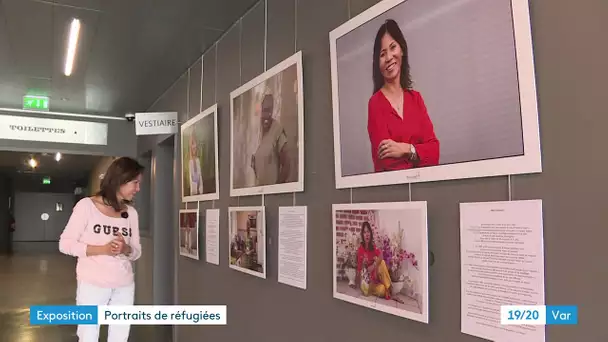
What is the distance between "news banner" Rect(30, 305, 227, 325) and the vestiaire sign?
95.3 inches

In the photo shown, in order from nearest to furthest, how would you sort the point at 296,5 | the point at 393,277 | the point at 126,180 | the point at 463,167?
the point at 463,167 → the point at 393,277 → the point at 296,5 → the point at 126,180

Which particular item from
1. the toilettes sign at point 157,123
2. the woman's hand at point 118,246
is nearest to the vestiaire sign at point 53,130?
the toilettes sign at point 157,123

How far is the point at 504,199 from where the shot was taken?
1.52 meters

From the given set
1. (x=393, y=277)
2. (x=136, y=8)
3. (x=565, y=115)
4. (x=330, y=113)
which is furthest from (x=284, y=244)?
(x=136, y=8)

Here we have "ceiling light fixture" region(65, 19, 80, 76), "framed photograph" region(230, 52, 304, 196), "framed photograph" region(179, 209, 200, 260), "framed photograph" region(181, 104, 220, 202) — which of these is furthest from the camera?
"framed photograph" region(179, 209, 200, 260)

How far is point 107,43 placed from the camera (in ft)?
14.0

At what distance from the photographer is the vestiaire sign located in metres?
6.87

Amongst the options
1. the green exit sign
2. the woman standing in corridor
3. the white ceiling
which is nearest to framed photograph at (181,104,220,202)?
the white ceiling

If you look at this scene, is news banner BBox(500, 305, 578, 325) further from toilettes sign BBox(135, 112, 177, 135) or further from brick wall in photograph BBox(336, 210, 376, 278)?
toilettes sign BBox(135, 112, 177, 135)

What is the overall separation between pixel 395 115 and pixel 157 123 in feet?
12.8

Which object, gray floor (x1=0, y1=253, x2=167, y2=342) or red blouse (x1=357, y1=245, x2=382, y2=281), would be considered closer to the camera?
red blouse (x1=357, y1=245, x2=382, y2=281)

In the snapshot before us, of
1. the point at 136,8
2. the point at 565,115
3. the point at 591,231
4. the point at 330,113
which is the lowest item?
the point at 591,231

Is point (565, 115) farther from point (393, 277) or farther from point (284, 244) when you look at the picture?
point (284, 244)

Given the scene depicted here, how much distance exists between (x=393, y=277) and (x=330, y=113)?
0.91 metres
